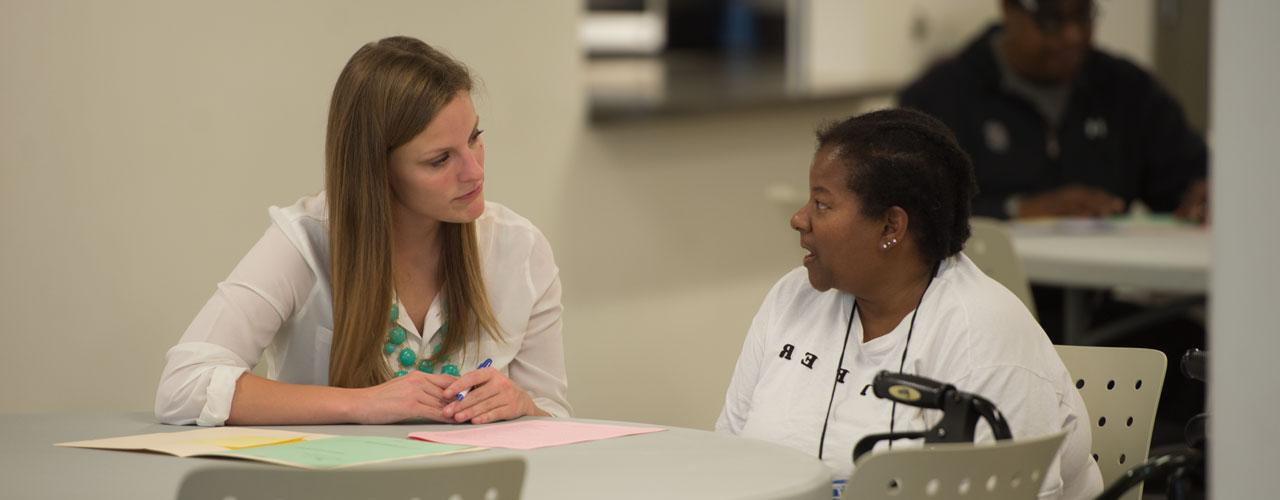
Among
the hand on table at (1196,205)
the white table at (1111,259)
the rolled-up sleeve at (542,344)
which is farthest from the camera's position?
the hand on table at (1196,205)

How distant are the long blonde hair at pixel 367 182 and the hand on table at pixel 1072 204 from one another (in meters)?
2.78

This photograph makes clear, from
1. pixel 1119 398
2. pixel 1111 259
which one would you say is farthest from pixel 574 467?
pixel 1111 259

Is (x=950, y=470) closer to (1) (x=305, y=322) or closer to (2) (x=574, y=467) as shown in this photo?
(2) (x=574, y=467)

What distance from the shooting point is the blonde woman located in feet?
7.74

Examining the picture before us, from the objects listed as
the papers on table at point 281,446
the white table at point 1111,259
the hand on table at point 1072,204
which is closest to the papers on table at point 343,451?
the papers on table at point 281,446

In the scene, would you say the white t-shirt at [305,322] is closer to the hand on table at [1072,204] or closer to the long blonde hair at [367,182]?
the long blonde hair at [367,182]

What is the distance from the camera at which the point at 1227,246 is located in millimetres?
1326

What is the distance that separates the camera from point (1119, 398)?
8.01 feet

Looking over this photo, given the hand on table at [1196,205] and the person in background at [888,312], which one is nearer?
the person in background at [888,312]

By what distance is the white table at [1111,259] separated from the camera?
153 inches

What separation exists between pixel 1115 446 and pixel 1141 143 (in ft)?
10.2

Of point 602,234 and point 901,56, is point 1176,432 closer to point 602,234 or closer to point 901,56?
point 602,234

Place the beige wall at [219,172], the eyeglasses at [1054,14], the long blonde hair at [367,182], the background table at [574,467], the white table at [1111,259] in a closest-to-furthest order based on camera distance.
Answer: the background table at [574,467] < the long blonde hair at [367,182] < the beige wall at [219,172] < the white table at [1111,259] < the eyeglasses at [1054,14]

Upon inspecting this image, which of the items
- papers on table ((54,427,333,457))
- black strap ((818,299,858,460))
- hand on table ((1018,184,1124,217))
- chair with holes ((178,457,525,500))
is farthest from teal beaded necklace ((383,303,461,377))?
hand on table ((1018,184,1124,217))
